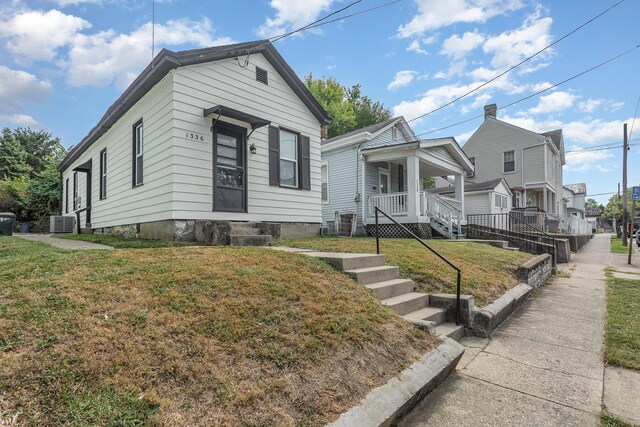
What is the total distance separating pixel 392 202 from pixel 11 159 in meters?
30.7

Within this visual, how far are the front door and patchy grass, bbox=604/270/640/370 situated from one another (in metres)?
6.72

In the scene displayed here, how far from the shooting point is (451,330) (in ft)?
12.7

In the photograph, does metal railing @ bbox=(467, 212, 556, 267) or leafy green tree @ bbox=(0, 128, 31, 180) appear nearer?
metal railing @ bbox=(467, 212, 556, 267)

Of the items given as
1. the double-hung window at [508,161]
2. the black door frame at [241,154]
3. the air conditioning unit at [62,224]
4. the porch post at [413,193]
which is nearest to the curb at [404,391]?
the black door frame at [241,154]

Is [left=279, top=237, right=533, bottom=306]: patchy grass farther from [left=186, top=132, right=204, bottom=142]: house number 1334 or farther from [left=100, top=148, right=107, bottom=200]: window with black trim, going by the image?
[left=100, top=148, right=107, bottom=200]: window with black trim

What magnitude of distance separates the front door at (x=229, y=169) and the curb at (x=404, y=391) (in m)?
5.68

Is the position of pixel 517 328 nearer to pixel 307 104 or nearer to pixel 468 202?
pixel 307 104

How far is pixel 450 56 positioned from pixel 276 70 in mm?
7537

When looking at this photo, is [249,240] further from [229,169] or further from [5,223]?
[5,223]

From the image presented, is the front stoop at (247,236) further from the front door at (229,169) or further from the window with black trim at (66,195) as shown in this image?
the window with black trim at (66,195)

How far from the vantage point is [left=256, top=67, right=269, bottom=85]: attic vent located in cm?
845

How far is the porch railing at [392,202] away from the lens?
41.0 ft

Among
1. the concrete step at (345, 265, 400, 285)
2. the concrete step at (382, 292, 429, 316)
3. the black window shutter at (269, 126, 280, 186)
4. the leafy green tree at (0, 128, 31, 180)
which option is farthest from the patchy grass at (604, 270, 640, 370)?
the leafy green tree at (0, 128, 31, 180)

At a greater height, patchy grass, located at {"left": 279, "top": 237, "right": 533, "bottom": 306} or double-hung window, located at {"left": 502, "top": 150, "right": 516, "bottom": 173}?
double-hung window, located at {"left": 502, "top": 150, "right": 516, "bottom": 173}
